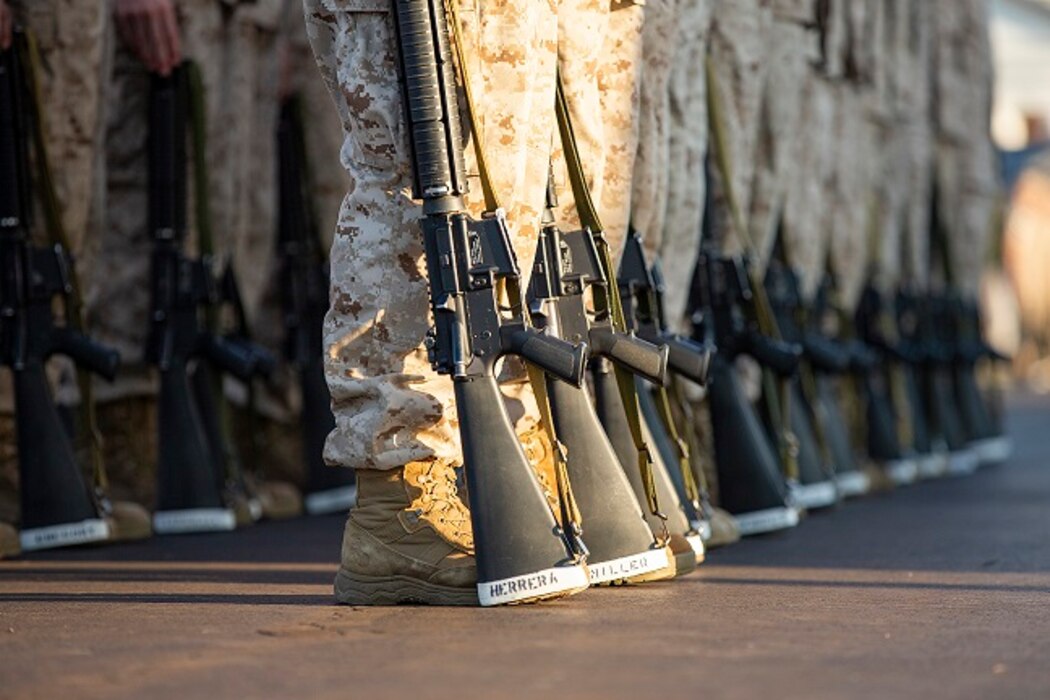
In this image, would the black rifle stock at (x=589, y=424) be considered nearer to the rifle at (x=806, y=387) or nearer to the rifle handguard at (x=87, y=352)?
the rifle handguard at (x=87, y=352)

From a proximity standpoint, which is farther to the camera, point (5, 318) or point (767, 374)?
point (767, 374)

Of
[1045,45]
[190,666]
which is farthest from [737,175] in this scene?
[1045,45]

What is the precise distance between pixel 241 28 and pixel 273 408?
121cm

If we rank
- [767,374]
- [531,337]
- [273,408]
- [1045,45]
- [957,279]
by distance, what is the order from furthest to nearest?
[1045,45] < [957,279] < [273,408] < [767,374] < [531,337]

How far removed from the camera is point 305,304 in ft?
23.1

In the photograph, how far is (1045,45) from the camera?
38.7 metres

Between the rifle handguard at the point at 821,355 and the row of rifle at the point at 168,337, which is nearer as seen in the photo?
the row of rifle at the point at 168,337

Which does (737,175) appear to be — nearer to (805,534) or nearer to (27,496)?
(805,534)

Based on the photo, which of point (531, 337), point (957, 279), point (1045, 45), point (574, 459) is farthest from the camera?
point (1045, 45)

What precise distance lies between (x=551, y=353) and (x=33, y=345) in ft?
6.61

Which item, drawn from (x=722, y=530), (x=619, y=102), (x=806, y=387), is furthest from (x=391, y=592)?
(x=806, y=387)

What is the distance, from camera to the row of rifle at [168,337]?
5.42 meters

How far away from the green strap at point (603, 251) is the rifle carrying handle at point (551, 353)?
1.48 ft

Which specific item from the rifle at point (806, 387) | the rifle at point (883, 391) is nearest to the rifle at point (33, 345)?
the rifle at point (806, 387)
